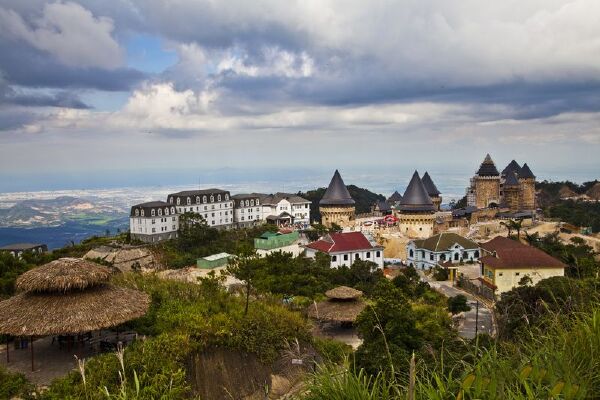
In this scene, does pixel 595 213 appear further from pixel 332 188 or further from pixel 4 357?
pixel 4 357

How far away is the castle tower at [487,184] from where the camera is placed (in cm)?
4884

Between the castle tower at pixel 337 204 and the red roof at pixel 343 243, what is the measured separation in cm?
825

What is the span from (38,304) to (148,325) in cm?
237

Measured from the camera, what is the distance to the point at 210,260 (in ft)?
93.7

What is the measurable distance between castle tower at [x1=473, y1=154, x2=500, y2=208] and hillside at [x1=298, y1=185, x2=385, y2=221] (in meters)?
15.5

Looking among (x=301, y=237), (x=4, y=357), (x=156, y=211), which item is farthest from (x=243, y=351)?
(x=156, y=211)

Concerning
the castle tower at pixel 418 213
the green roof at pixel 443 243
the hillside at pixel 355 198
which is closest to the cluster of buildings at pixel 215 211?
the hillside at pixel 355 198

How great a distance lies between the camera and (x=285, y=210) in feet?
164

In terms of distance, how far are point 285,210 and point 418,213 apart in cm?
1744

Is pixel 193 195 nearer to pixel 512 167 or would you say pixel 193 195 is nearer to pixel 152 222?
pixel 152 222

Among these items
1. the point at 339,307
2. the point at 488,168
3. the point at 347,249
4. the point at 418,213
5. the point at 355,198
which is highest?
the point at 488,168

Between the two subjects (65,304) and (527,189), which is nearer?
(65,304)

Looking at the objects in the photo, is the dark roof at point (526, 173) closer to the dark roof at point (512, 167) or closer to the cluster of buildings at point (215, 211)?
the dark roof at point (512, 167)

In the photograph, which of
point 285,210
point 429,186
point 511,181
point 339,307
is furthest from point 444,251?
point 511,181
